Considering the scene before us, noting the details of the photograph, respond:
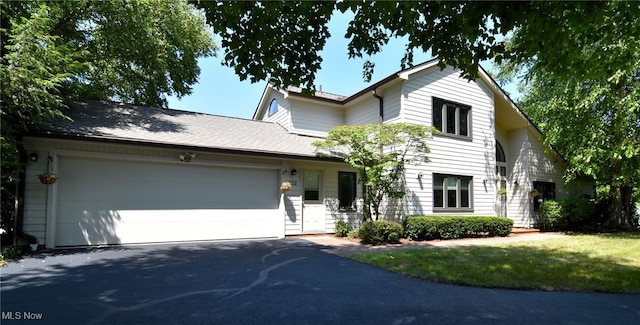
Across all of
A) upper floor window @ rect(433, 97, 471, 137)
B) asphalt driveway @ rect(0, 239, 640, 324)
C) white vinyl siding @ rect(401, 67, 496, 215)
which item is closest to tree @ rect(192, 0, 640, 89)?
asphalt driveway @ rect(0, 239, 640, 324)

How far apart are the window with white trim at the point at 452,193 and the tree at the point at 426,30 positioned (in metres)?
7.88

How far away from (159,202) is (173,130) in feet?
7.63

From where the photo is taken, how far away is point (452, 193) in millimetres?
12984

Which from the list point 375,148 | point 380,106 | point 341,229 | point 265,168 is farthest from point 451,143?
point 265,168

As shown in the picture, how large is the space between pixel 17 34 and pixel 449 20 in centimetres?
834

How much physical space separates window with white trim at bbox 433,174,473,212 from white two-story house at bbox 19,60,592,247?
0.05 m

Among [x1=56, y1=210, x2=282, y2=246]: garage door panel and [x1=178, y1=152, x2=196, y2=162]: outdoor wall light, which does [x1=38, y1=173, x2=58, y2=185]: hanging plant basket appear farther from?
[x1=178, y1=152, x2=196, y2=162]: outdoor wall light

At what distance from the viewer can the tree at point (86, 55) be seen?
22.5 ft

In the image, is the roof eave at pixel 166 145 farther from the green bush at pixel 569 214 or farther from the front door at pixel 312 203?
the green bush at pixel 569 214

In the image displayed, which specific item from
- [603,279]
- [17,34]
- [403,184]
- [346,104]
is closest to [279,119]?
[346,104]

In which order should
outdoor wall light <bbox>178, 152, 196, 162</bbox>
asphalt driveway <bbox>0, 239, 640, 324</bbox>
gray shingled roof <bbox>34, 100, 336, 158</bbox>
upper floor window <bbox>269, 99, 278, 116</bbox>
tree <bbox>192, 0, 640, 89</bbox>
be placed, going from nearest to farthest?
asphalt driveway <bbox>0, 239, 640, 324</bbox>, tree <bbox>192, 0, 640, 89</bbox>, gray shingled roof <bbox>34, 100, 336, 158</bbox>, outdoor wall light <bbox>178, 152, 196, 162</bbox>, upper floor window <bbox>269, 99, 278, 116</bbox>

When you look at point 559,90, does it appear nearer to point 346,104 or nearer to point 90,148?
point 346,104

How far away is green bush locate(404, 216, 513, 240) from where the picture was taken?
10961 mm

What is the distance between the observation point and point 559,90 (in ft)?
46.2
